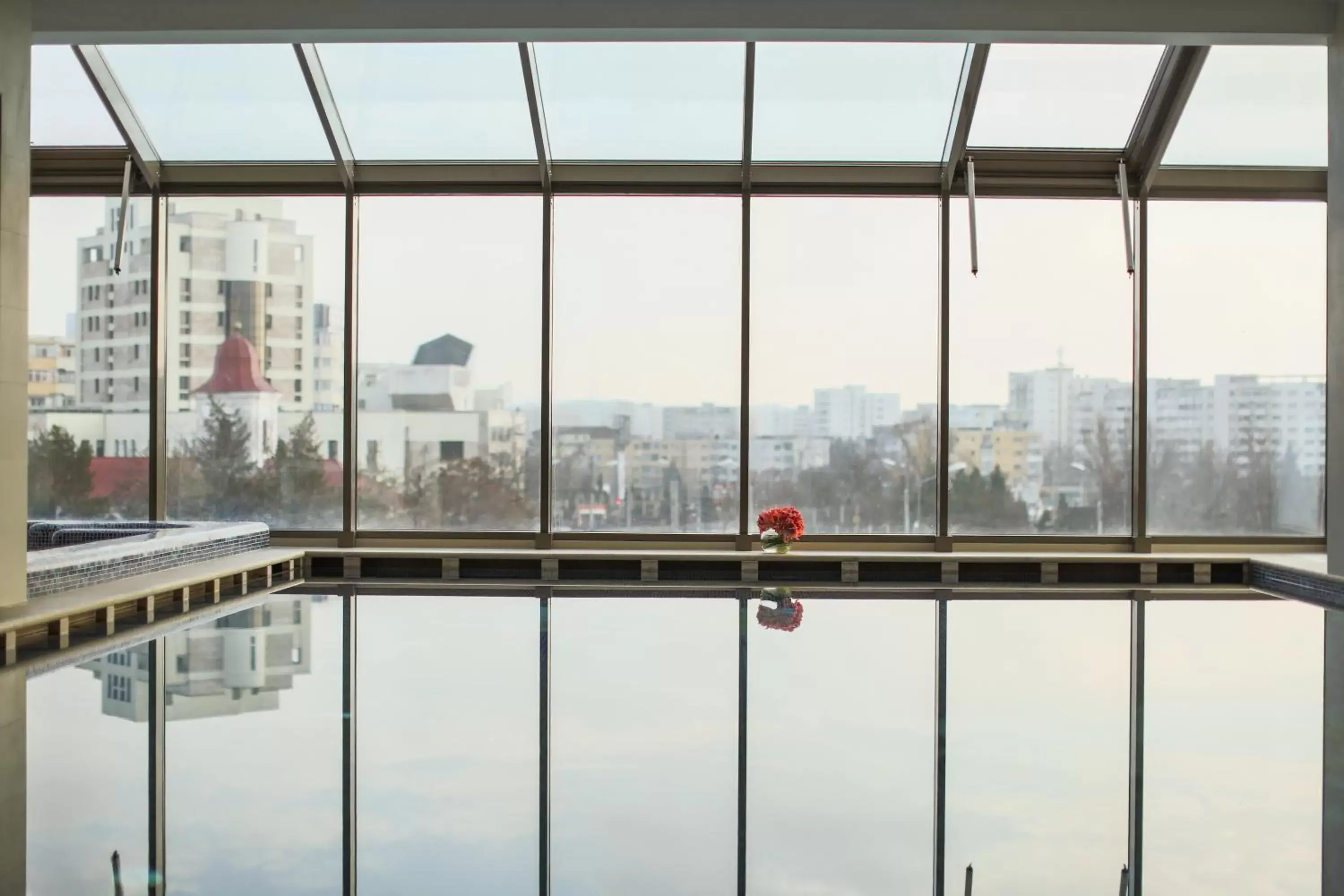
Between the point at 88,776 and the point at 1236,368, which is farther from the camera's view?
the point at 1236,368

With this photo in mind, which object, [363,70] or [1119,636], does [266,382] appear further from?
[1119,636]

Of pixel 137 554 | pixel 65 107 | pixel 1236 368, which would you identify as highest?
pixel 65 107

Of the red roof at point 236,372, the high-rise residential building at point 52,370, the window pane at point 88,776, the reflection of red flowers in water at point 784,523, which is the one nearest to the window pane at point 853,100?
the reflection of red flowers in water at point 784,523

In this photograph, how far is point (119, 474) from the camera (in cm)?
779

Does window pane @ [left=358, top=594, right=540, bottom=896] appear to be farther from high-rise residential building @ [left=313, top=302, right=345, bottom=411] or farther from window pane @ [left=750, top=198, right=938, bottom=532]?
window pane @ [left=750, top=198, right=938, bottom=532]

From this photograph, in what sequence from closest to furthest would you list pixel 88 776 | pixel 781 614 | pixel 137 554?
pixel 88 776, pixel 781 614, pixel 137 554

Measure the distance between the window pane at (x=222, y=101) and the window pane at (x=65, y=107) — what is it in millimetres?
255

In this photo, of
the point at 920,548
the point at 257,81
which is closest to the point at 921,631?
the point at 920,548

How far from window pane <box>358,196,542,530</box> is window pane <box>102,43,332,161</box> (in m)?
0.70

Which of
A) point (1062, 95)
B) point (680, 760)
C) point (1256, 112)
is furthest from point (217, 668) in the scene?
point (1256, 112)

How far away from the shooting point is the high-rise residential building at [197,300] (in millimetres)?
7785

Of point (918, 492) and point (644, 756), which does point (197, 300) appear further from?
point (644, 756)

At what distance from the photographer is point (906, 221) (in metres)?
7.68

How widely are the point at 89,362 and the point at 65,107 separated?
5.79ft
